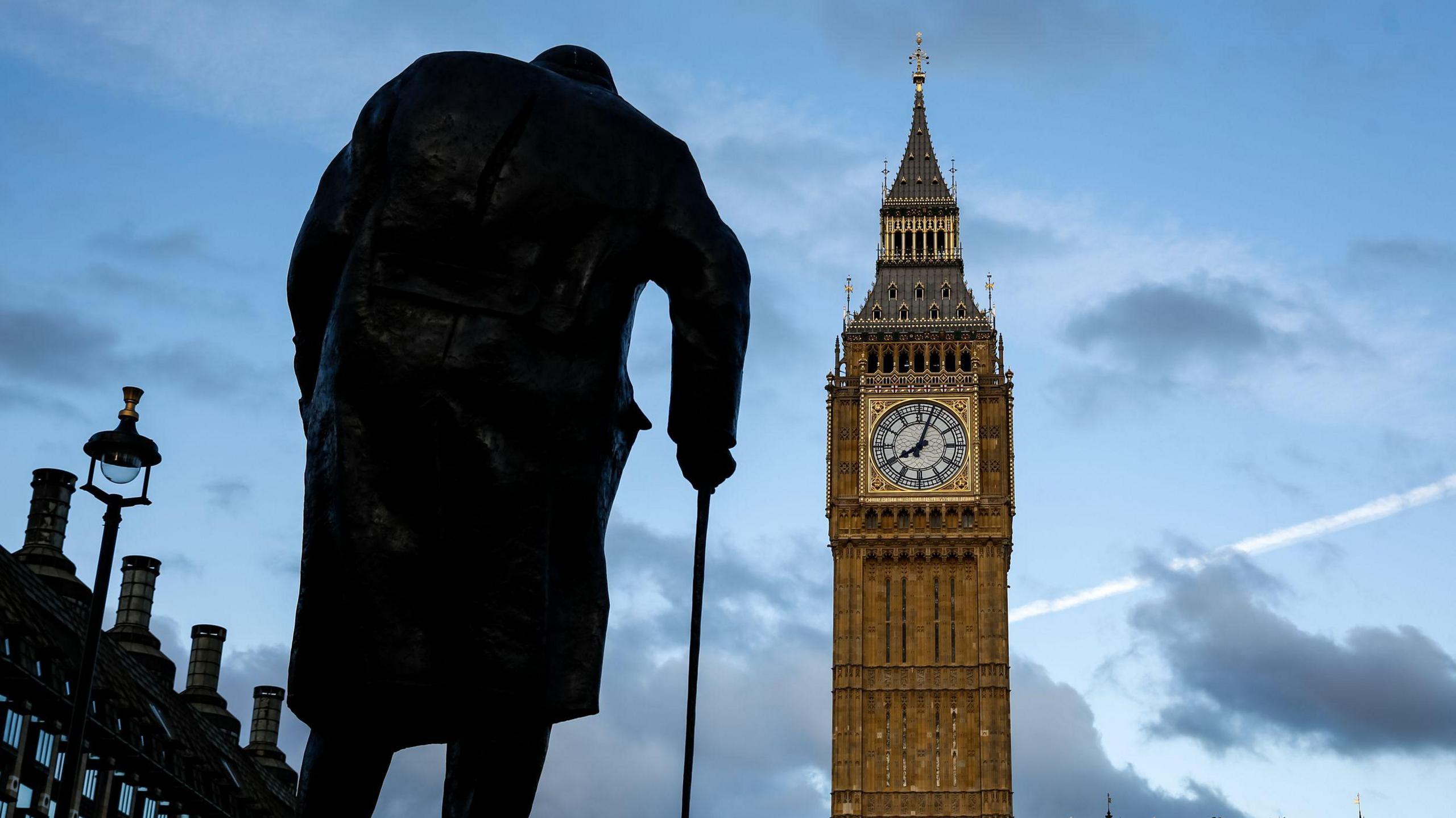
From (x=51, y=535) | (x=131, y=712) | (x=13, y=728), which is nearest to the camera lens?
(x=13, y=728)

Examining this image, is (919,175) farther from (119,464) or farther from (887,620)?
(119,464)

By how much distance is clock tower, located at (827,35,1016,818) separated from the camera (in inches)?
2616

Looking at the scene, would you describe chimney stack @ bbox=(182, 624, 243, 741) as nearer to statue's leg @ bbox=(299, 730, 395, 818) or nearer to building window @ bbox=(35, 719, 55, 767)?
building window @ bbox=(35, 719, 55, 767)

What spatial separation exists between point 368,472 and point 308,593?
0.38 meters

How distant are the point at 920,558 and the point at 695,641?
62856mm

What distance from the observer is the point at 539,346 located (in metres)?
5.63

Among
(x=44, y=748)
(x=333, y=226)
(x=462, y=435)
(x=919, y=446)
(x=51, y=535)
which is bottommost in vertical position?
(x=462, y=435)

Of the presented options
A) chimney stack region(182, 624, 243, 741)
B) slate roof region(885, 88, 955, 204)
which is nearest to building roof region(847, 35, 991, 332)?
slate roof region(885, 88, 955, 204)

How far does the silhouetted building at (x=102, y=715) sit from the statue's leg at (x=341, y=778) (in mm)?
32067

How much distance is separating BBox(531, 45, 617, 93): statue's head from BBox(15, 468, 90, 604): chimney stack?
50.4 metres

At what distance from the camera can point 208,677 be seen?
234ft

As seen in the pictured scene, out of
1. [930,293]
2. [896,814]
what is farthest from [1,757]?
[930,293]

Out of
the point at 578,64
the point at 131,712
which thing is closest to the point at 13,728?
the point at 131,712

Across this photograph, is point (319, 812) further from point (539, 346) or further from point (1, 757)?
point (1, 757)
